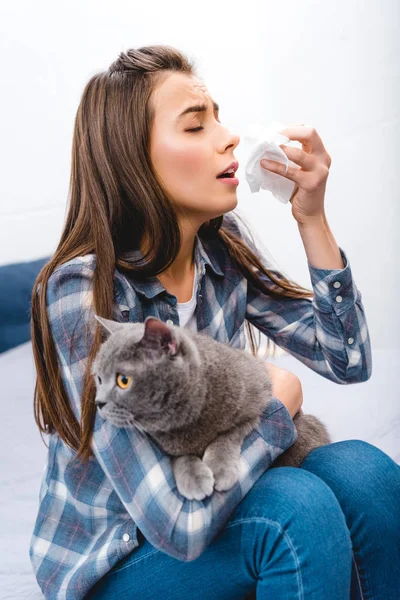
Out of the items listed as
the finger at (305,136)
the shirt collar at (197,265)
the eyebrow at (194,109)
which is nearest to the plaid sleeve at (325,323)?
the shirt collar at (197,265)

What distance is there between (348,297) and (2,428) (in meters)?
1.20

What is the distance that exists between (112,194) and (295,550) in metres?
0.69

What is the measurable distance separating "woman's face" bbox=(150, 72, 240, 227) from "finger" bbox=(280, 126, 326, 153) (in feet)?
0.34

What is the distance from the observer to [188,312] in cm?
135

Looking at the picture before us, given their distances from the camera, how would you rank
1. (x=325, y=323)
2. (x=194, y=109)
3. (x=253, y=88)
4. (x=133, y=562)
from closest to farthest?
(x=133, y=562) < (x=194, y=109) < (x=325, y=323) < (x=253, y=88)

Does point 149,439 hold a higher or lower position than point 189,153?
lower

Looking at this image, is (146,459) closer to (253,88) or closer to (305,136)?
(305,136)

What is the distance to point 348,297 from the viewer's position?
1.32 m

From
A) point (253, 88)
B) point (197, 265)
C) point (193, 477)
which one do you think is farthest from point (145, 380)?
point (253, 88)

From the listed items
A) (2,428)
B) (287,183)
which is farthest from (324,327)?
(2,428)

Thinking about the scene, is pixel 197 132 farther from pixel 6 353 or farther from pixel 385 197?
pixel 385 197

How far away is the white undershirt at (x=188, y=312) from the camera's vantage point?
1.34m

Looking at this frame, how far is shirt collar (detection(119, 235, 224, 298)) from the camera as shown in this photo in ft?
4.09

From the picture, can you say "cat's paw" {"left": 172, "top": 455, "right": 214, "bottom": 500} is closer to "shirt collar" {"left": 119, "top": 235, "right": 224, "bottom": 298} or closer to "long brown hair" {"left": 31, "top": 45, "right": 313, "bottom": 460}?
"long brown hair" {"left": 31, "top": 45, "right": 313, "bottom": 460}
